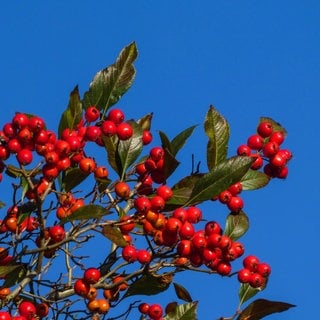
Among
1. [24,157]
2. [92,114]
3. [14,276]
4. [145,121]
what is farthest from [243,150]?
[14,276]

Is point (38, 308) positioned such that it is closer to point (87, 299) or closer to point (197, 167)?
point (87, 299)

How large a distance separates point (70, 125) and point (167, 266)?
0.84 meters

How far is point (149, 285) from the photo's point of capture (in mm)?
4410

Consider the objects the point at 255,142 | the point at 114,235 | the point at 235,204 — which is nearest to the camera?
the point at 114,235

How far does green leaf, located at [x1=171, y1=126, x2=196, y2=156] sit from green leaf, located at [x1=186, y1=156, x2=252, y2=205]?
0.72 feet

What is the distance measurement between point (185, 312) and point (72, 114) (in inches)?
43.8

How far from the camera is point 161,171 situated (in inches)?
166

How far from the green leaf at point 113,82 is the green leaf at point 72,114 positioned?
0.10 metres

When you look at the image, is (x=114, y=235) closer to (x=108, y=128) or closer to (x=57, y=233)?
(x=57, y=233)

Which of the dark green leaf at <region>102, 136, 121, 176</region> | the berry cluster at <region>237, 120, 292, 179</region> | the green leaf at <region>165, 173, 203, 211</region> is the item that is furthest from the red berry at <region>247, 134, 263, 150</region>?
the dark green leaf at <region>102, 136, 121, 176</region>

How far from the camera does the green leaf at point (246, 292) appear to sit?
4.70 metres

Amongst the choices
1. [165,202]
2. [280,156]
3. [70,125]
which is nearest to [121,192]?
[165,202]

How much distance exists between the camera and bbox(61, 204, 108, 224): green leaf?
382 cm

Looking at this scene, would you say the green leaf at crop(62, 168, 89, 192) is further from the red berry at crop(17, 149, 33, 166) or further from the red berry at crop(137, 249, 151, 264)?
the red berry at crop(137, 249, 151, 264)
